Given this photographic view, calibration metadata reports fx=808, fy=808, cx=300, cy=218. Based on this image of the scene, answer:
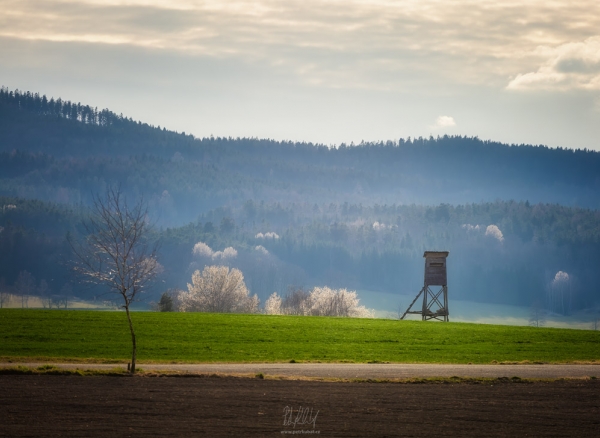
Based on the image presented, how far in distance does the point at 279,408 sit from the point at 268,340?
1915 cm

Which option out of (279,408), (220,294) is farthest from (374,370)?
(220,294)

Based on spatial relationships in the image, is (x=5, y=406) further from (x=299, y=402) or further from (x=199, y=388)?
(x=299, y=402)

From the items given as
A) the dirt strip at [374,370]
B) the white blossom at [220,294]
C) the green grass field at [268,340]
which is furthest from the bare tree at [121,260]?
the white blossom at [220,294]

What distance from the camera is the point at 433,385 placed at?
27766mm

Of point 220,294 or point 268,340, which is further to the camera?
point 220,294

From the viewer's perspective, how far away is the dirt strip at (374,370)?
99.2 ft

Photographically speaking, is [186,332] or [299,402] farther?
[186,332]

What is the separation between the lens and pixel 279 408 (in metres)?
22.4

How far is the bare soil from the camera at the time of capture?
19.9 meters

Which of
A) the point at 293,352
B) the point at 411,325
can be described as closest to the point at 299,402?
the point at 293,352

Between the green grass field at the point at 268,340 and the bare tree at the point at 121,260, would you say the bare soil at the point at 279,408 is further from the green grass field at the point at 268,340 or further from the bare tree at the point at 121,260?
the green grass field at the point at 268,340

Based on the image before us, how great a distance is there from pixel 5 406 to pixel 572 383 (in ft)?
62.4

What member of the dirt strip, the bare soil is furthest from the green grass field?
the bare soil

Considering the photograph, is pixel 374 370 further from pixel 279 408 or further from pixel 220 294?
pixel 220 294
